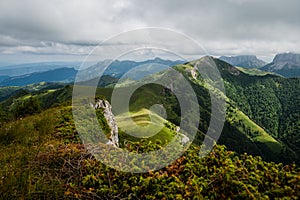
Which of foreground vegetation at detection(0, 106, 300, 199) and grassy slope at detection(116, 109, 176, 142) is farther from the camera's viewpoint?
grassy slope at detection(116, 109, 176, 142)

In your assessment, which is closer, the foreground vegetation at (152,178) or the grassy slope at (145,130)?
the foreground vegetation at (152,178)

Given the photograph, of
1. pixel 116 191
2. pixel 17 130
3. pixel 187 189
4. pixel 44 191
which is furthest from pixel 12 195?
pixel 17 130

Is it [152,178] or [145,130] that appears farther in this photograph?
[145,130]

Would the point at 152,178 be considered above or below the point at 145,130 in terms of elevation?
above

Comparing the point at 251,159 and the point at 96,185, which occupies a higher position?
the point at 251,159

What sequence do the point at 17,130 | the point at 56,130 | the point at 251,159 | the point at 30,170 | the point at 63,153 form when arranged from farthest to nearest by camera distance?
the point at 17,130 < the point at 56,130 < the point at 63,153 < the point at 30,170 < the point at 251,159

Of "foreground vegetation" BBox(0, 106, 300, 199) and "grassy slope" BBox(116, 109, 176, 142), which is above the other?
"foreground vegetation" BBox(0, 106, 300, 199)

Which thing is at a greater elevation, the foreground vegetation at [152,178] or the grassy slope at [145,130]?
the foreground vegetation at [152,178]

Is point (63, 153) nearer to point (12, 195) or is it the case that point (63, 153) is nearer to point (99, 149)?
point (99, 149)

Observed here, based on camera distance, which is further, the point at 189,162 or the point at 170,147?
the point at 170,147

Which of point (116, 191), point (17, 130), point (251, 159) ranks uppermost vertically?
point (251, 159)

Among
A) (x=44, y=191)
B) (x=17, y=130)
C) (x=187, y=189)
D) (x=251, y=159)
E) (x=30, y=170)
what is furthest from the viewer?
(x=17, y=130)
